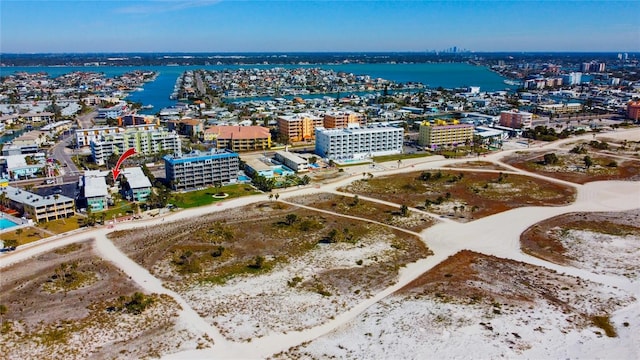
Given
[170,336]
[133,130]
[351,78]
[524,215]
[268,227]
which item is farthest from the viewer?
[351,78]

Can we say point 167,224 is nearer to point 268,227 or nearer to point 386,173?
point 268,227

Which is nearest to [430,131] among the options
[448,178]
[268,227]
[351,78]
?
[448,178]

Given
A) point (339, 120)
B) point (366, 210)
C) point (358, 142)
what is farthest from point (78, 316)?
point (339, 120)

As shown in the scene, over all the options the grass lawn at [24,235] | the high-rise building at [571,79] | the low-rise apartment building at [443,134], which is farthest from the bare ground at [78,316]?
the high-rise building at [571,79]

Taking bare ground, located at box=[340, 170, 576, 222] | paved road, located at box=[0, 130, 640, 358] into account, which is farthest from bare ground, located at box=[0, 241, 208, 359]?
bare ground, located at box=[340, 170, 576, 222]

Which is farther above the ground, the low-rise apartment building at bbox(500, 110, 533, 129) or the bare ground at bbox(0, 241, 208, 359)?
the low-rise apartment building at bbox(500, 110, 533, 129)

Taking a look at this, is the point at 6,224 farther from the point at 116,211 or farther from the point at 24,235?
the point at 116,211

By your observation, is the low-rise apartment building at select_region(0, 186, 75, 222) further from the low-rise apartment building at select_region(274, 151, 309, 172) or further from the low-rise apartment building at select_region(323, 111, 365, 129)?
the low-rise apartment building at select_region(323, 111, 365, 129)
